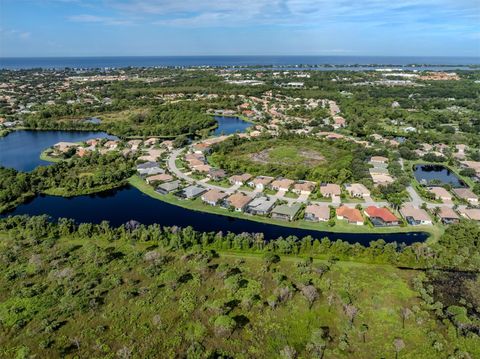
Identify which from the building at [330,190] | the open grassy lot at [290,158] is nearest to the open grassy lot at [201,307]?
the building at [330,190]

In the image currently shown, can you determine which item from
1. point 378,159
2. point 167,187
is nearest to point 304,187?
point 167,187

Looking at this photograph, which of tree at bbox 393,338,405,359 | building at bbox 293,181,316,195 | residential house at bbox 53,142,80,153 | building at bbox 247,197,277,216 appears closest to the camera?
tree at bbox 393,338,405,359

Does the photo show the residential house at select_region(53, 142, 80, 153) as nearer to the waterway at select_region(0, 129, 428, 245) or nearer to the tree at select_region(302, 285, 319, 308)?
the waterway at select_region(0, 129, 428, 245)

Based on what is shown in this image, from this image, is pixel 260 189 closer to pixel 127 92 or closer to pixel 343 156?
pixel 343 156

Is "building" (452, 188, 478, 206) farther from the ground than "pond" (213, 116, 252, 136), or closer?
closer

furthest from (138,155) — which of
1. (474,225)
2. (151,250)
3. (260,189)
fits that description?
(474,225)

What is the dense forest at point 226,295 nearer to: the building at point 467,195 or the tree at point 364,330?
the tree at point 364,330

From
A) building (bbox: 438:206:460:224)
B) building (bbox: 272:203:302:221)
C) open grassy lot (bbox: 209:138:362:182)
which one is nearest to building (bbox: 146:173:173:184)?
open grassy lot (bbox: 209:138:362:182)
